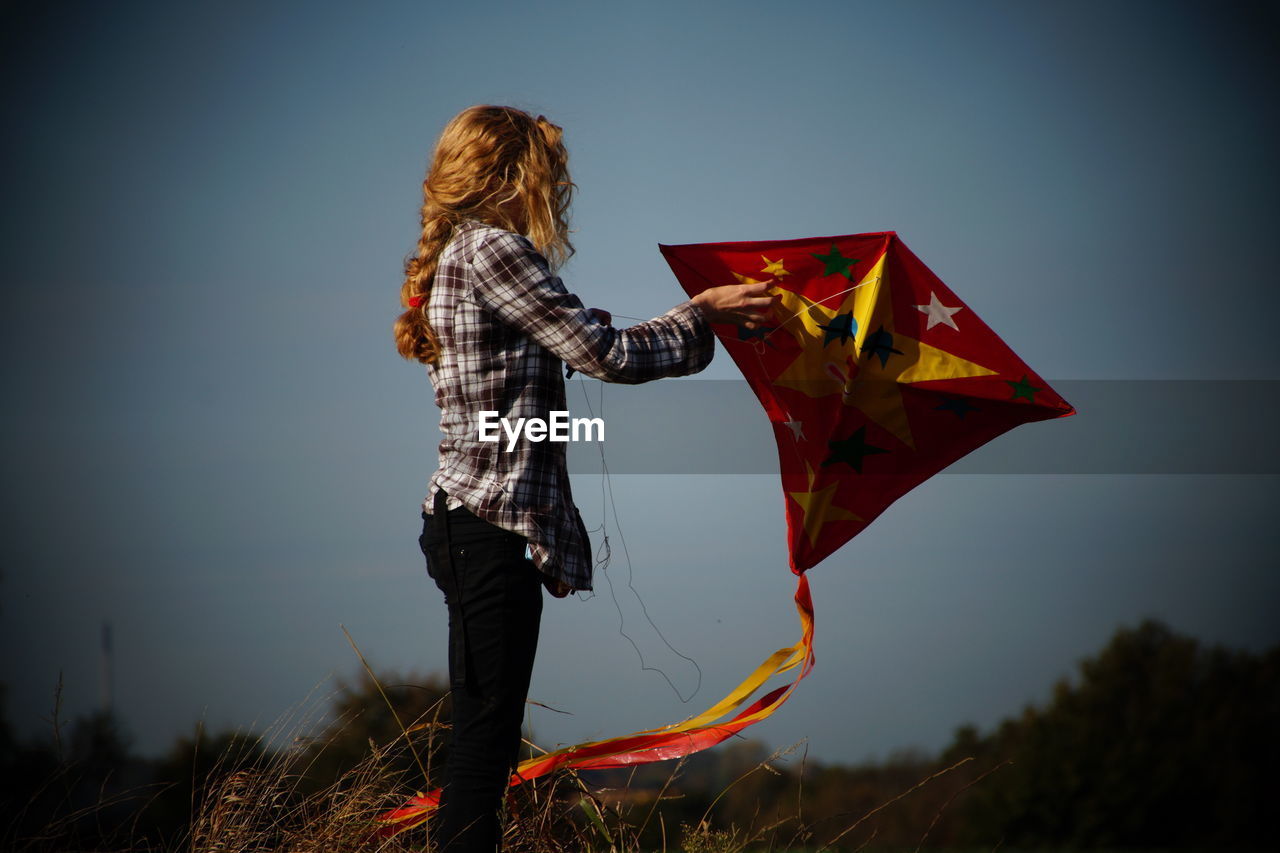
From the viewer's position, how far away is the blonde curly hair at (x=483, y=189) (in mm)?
1951

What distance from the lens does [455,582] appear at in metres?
1.82

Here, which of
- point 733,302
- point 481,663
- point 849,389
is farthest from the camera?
point 849,389

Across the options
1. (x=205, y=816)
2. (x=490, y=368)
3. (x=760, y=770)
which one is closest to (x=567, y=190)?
(x=490, y=368)

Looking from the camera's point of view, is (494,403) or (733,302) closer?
(494,403)

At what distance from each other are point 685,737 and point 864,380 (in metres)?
1.15

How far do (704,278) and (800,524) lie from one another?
0.78 metres

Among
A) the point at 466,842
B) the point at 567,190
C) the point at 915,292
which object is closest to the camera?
the point at 466,842

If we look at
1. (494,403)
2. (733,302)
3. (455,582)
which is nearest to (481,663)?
(455,582)

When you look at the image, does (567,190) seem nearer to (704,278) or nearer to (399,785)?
(704,278)

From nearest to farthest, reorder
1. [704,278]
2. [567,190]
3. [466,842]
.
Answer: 1. [466,842]
2. [567,190]
3. [704,278]

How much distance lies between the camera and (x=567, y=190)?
2.07 m

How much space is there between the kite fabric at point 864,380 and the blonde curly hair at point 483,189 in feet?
2.68

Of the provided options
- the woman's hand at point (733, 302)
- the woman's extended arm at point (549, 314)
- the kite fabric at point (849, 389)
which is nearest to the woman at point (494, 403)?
the woman's extended arm at point (549, 314)

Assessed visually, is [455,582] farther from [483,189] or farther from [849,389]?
[849,389]
